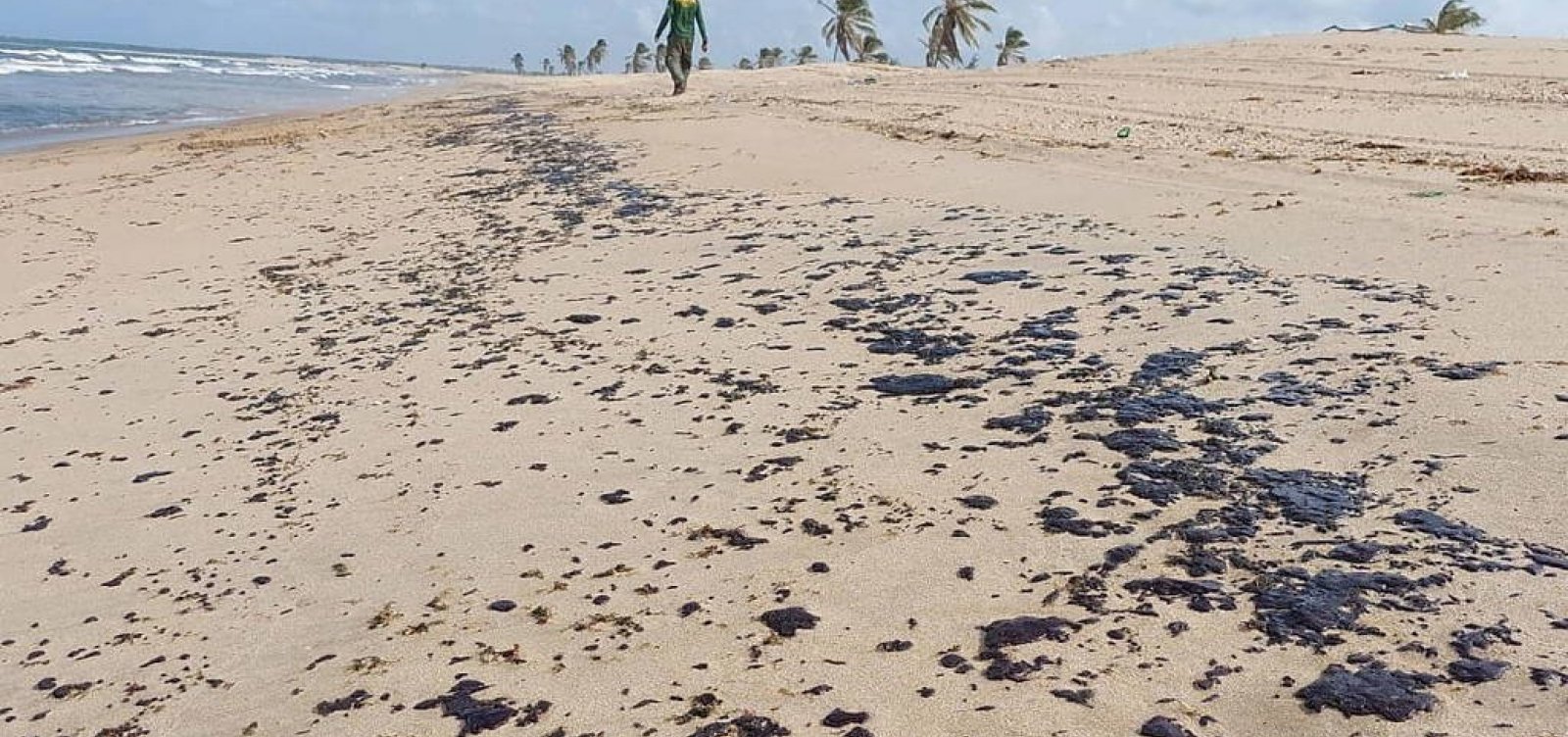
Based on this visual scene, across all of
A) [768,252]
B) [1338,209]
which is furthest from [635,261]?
[1338,209]

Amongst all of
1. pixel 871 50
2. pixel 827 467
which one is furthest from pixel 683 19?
pixel 871 50

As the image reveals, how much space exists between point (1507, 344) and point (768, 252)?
2.93 metres

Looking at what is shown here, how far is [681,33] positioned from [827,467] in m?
13.5

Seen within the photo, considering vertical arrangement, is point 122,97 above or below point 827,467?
above

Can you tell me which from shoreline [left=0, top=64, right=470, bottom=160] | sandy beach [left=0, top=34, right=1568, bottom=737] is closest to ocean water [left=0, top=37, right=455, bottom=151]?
shoreline [left=0, top=64, right=470, bottom=160]

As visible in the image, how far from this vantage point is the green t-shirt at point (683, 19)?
15367 mm

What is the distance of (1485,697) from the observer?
1692 mm

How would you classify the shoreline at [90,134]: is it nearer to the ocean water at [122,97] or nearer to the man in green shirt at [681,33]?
the ocean water at [122,97]

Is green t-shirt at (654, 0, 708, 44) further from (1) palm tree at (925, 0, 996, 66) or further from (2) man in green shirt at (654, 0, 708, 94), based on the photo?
(1) palm tree at (925, 0, 996, 66)

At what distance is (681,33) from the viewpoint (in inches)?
610

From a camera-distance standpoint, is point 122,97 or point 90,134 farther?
point 122,97

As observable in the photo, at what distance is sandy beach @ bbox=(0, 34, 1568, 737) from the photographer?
193cm

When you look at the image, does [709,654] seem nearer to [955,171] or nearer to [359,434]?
[359,434]

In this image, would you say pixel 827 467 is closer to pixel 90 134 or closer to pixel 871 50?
pixel 90 134
